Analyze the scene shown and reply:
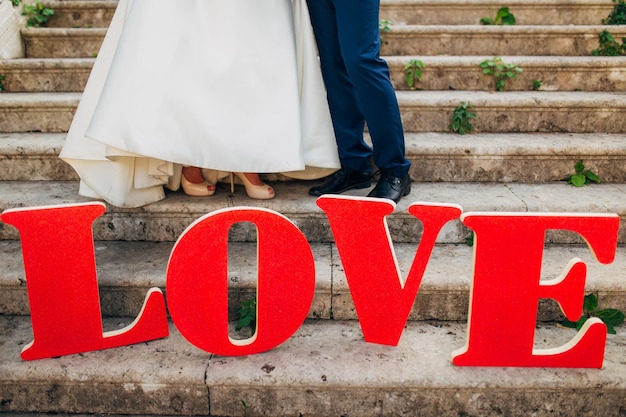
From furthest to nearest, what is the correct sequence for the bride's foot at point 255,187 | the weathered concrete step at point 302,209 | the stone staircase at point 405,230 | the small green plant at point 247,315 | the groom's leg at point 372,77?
the bride's foot at point 255,187 < the weathered concrete step at point 302,209 < the groom's leg at point 372,77 < the small green plant at point 247,315 < the stone staircase at point 405,230

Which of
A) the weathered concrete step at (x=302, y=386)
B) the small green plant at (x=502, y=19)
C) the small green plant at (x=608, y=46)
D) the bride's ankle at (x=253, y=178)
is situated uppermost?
the small green plant at (x=502, y=19)

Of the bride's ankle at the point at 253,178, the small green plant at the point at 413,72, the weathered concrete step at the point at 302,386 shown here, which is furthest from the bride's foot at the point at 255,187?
the small green plant at the point at 413,72

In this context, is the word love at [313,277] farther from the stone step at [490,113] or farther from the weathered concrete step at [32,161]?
the stone step at [490,113]

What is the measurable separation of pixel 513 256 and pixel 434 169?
1.00 metres

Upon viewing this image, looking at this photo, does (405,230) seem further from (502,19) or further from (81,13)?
(81,13)

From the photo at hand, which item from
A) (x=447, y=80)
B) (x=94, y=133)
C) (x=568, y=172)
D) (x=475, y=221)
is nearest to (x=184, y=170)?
(x=94, y=133)

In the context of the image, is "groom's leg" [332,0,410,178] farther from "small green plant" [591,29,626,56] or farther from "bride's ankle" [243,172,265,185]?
"small green plant" [591,29,626,56]

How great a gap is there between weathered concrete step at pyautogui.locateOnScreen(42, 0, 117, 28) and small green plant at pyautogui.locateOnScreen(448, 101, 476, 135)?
2321 millimetres

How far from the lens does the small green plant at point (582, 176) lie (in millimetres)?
2442

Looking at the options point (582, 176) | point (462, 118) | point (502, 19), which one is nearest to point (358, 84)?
point (462, 118)

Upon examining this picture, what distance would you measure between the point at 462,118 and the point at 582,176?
63 centimetres

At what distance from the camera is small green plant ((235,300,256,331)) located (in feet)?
6.22

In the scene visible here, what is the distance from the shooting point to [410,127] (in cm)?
277

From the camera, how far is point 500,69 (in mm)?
2912
